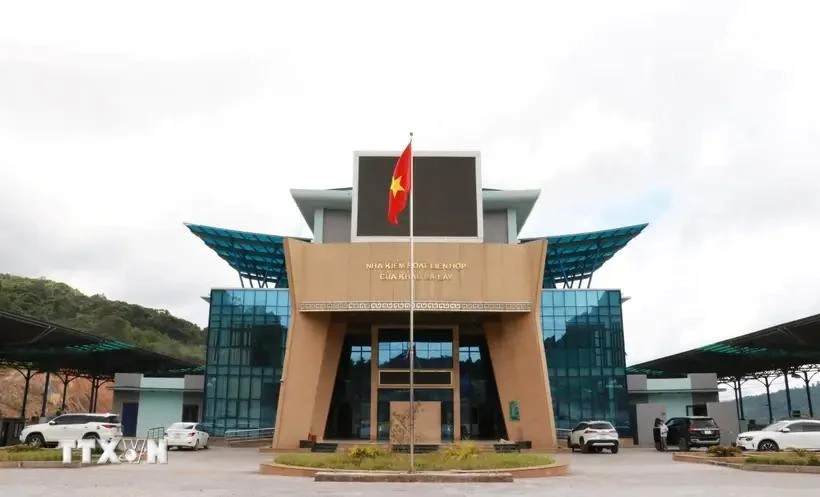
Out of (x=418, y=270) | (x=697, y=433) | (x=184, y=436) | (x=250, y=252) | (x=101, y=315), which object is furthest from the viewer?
(x=101, y=315)

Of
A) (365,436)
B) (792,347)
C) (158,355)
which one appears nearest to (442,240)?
(365,436)

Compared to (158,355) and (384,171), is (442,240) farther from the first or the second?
(158,355)

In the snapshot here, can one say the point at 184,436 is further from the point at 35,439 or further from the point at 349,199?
the point at 349,199

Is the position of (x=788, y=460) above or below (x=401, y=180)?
below

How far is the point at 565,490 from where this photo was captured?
1482 centimetres

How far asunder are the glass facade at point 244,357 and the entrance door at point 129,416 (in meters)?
8.28

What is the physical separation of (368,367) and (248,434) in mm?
8895

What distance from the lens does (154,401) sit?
48656mm

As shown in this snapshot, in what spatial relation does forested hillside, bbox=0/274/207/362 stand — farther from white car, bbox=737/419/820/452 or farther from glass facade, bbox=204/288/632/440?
white car, bbox=737/419/820/452

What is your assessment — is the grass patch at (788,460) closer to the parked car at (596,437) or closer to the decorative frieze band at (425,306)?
the parked car at (596,437)

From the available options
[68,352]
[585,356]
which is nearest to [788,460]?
[585,356]

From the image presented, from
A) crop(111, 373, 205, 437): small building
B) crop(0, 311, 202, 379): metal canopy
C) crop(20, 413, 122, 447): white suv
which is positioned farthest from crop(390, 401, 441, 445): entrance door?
crop(0, 311, 202, 379): metal canopy

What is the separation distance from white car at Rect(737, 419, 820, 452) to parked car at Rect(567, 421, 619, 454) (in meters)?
6.49

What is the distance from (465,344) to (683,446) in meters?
15.3
